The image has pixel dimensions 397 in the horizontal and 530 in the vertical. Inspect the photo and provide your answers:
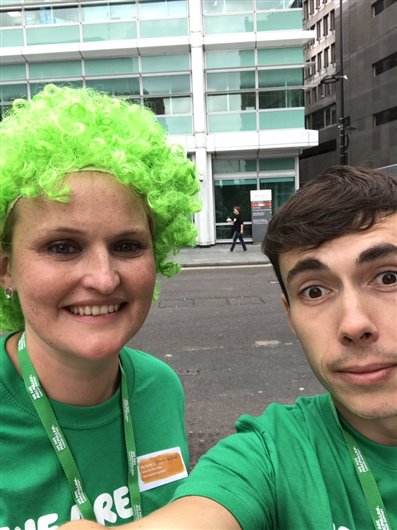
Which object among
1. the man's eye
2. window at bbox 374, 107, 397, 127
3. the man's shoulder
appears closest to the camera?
the man's eye

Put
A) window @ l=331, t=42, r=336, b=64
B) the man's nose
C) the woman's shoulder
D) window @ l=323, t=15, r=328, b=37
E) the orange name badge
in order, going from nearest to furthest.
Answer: the man's nose → the orange name badge → the woman's shoulder → window @ l=331, t=42, r=336, b=64 → window @ l=323, t=15, r=328, b=37

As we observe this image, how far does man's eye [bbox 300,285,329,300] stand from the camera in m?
1.28

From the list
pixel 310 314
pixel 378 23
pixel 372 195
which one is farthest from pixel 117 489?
pixel 378 23

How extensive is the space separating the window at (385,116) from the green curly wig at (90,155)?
32.9 m

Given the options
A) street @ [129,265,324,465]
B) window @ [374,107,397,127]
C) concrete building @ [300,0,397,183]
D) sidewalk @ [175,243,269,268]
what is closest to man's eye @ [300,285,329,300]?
street @ [129,265,324,465]

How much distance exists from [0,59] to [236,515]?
20024mm

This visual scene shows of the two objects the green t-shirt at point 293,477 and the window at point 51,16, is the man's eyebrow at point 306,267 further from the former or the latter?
the window at point 51,16

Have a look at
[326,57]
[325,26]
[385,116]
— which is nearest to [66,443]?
[385,116]

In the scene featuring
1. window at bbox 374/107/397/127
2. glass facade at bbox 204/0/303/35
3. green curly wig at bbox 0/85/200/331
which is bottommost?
green curly wig at bbox 0/85/200/331

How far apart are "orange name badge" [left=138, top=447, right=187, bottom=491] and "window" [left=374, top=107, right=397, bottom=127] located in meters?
33.2

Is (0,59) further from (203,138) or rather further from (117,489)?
(117,489)

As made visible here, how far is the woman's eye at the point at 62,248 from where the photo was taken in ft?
4.31

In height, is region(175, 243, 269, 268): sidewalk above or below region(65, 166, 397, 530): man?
below

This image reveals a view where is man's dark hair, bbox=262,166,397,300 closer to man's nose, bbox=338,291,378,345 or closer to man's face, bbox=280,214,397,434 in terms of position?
man's face, bbox=280,214,397,434
